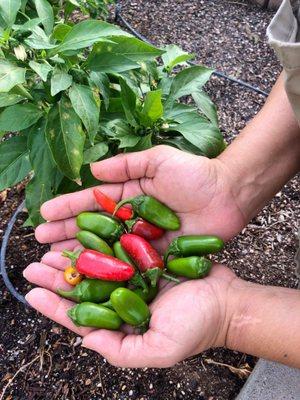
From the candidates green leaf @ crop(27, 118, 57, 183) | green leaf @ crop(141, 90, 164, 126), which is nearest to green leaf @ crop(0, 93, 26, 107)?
green leaf @ crop(27, 118, 57, 183)

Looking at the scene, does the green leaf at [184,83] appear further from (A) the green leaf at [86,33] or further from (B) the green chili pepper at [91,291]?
(B) the green chili pepper at [91,291]

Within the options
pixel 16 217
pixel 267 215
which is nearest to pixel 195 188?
pixel 267 215

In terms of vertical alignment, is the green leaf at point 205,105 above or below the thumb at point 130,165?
above

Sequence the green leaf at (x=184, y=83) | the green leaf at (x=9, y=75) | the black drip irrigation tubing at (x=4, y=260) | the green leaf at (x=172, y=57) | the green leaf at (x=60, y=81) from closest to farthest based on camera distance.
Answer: the green leaf at (x=9, y=75) < the green leaf at (x=60, y=81) < the green leaf at (x=184, y=83) < the green leaf at (x=172, y=57) < the black drip irrigation tubing at (x=4, y=260)

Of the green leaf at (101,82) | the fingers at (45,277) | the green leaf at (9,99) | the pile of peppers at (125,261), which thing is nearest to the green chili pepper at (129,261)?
the pile of peppers at (125,261)

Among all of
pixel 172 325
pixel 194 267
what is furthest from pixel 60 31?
pixel 172 325

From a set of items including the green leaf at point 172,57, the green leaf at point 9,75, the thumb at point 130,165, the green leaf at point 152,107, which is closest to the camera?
the green leaf at point 9,75

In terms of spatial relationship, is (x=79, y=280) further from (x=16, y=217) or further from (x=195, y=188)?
(x=16, y=217)

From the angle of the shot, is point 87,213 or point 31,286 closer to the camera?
point 87,213
